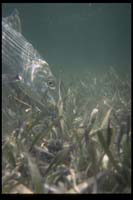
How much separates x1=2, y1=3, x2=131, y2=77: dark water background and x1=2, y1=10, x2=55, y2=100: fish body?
29.5 feet

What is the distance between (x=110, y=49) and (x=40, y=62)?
328 ft

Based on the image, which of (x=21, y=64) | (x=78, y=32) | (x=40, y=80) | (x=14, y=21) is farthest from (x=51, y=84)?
(x=78, y=32)

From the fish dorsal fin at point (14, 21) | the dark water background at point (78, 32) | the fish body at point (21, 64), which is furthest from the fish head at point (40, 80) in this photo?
the dark water background at point (78, 32)

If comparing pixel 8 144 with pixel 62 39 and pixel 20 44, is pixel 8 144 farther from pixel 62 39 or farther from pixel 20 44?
pixel 62 39

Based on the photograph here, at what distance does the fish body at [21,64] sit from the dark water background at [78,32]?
8.99m

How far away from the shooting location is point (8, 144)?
10.5 ft

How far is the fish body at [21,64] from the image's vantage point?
188 inches

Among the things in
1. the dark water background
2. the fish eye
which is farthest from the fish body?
the dark water background

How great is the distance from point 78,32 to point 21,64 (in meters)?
65.7

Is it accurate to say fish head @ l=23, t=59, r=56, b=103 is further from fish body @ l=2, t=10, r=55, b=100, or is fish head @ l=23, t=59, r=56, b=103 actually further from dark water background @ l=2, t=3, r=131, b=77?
dark water background @ l=2, t=3, r=131, b=77

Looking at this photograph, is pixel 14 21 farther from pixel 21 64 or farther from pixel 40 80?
pixel 40 80

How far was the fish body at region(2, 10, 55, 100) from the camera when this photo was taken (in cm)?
477

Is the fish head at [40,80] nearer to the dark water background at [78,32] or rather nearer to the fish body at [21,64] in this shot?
the fish body at [21,64]

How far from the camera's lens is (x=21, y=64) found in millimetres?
5016
